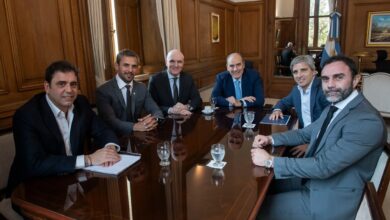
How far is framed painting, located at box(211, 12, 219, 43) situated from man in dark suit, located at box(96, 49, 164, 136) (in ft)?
10.4

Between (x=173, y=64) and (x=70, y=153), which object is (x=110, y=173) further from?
(x=173, y=64)

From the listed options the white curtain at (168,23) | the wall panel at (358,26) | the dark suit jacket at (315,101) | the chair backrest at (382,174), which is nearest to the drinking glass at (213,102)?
the dark suit jacket at (315,101)

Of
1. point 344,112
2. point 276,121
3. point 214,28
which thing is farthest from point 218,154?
point 214,28

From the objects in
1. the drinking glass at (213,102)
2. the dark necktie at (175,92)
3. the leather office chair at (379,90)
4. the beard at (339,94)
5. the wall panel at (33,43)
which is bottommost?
the leather office chair at (379,90)

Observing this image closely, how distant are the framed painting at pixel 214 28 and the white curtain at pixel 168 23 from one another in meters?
1.45

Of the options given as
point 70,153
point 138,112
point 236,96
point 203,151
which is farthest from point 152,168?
point 236,96

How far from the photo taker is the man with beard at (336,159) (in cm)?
127

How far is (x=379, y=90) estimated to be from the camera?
415cm

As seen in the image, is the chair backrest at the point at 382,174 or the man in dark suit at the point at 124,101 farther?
the man in dark suit at the point at 124,101

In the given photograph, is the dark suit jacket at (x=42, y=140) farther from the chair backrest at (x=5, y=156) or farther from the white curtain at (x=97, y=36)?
the white curtain at (x=97, y=36)

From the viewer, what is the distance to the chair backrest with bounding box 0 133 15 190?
1738 mm

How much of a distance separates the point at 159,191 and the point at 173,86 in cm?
190

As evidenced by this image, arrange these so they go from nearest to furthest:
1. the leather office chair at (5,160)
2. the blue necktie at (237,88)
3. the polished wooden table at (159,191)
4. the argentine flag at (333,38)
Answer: the polished wooden table at (159,191)
the leather office chair at (5,160)
the blue necktie at (237,88)
the argentine flag at (333,38)

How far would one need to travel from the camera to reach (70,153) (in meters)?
1.69
